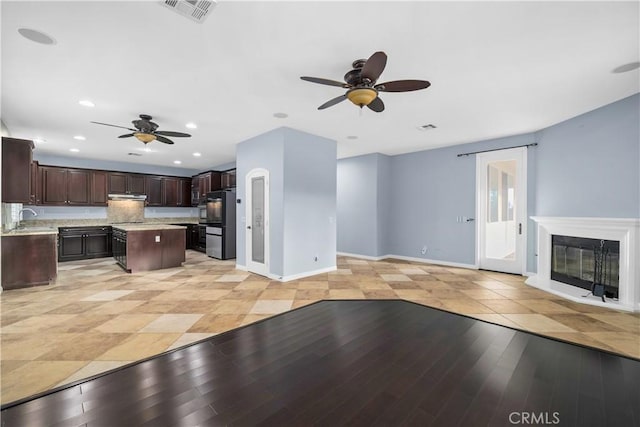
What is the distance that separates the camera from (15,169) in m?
Answer: 4.47

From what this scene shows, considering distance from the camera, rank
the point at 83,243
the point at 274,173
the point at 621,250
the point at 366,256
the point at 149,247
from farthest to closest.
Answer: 1. the point at 366,256
2. the point at 83,243
3. the point at 149,247
4. the point at 274,173
5. the point at 621,250

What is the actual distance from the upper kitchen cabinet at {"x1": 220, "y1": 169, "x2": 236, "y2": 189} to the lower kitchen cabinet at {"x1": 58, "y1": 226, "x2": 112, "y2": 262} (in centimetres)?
341

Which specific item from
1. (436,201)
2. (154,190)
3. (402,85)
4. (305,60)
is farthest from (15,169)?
(436,201)

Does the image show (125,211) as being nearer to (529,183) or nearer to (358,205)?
(358,205)

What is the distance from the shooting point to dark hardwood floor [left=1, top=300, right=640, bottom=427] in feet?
5.53

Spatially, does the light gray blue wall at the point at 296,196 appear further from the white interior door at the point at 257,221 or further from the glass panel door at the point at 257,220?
the glass panel door at the point at 257,220

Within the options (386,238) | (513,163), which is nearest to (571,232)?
(513,163)

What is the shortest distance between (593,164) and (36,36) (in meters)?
7.20

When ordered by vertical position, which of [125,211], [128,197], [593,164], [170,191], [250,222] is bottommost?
[250,222]

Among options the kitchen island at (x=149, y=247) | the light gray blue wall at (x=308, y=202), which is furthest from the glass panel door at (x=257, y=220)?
the kitchen island at (x=149, y=247)

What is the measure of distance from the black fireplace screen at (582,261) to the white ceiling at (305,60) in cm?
211

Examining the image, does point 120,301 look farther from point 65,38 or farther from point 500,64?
point 500,64

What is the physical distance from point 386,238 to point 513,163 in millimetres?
3444

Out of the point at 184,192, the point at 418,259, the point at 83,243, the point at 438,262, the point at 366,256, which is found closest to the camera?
the point at 438,262
